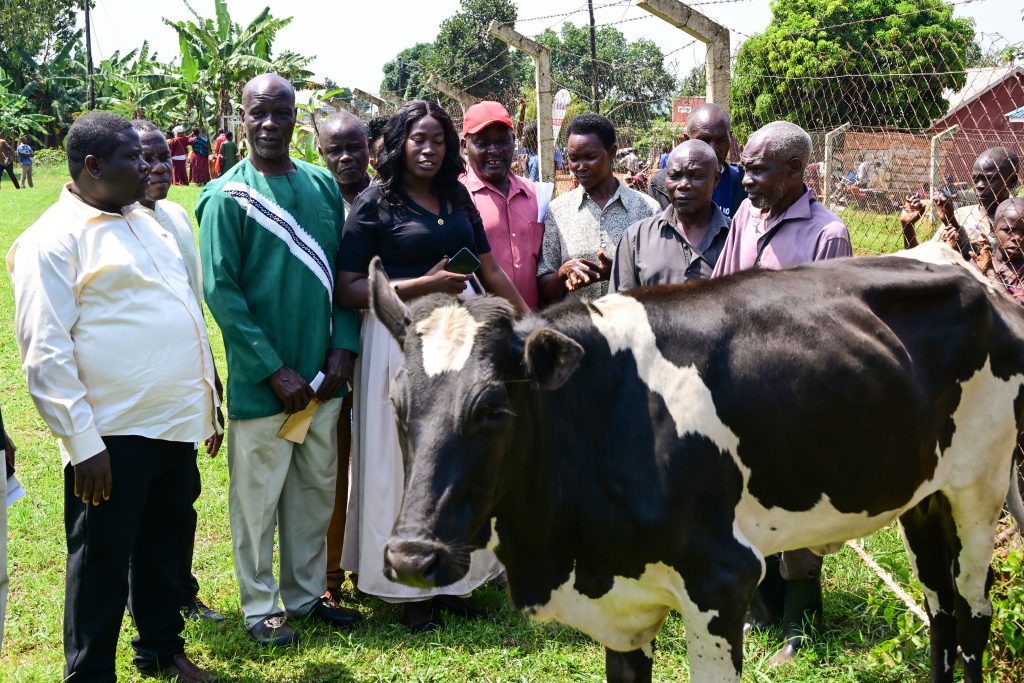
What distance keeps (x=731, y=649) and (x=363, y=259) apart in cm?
242

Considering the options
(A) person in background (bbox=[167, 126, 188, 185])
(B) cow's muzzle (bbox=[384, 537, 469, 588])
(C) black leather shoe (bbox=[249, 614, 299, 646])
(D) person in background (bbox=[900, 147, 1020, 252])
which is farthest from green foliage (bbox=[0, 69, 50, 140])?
(B) cow's muzzle (bbox=[384, 537, 469, 588])

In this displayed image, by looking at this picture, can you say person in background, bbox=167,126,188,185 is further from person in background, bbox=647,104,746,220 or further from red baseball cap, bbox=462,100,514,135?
red baseball cap, bbox=462,100,514,135

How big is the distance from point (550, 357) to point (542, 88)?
6261 mm

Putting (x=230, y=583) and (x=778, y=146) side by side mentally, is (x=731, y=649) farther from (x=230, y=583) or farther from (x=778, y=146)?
(x=230, y=583)

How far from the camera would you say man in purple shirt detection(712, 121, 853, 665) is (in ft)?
13.9

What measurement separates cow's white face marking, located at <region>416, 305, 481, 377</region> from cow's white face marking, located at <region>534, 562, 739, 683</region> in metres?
0.91

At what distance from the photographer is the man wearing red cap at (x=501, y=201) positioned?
530 cm

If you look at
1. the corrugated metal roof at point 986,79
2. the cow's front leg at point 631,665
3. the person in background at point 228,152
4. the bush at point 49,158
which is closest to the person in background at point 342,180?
the cow's front leg at point 631,665

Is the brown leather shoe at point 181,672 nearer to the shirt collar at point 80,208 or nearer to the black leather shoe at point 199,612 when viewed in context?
the black leather shoe at point 199,612

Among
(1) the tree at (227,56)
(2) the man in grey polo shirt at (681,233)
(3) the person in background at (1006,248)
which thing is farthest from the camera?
(1) the tree at (227,56)

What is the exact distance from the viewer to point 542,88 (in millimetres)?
8781

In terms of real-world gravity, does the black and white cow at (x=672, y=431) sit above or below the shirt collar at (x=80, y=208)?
below

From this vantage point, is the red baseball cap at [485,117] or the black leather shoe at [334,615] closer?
the black leather shoe at [334,615]

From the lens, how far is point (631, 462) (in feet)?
10.5
